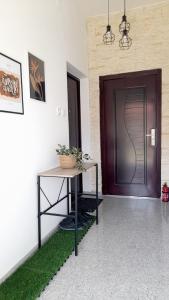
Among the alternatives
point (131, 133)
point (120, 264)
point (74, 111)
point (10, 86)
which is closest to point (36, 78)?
point (10, 86)

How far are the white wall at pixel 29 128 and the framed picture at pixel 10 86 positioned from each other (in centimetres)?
6

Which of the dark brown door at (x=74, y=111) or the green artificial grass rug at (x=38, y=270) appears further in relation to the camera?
the dark brown door at (x=74, y=111)

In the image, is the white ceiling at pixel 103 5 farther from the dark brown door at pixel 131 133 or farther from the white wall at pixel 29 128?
the dark brown door at pixel 131 133

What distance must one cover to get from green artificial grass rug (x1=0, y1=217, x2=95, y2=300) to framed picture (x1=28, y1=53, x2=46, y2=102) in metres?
1.54

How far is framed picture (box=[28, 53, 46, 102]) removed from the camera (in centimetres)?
233

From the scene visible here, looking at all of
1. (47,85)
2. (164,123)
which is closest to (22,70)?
(47,85)

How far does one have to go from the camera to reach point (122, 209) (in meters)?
3.55

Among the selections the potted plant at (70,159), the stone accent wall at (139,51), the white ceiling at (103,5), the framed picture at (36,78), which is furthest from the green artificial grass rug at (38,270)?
the white ceiling at (103,5)

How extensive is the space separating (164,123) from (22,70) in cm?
254

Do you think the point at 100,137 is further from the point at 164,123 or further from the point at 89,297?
the point at 89,297

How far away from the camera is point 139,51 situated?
388cm

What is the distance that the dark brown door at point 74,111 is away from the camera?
3852 millimetres

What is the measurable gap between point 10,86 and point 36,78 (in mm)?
482

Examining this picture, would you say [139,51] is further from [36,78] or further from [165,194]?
[165,194]
